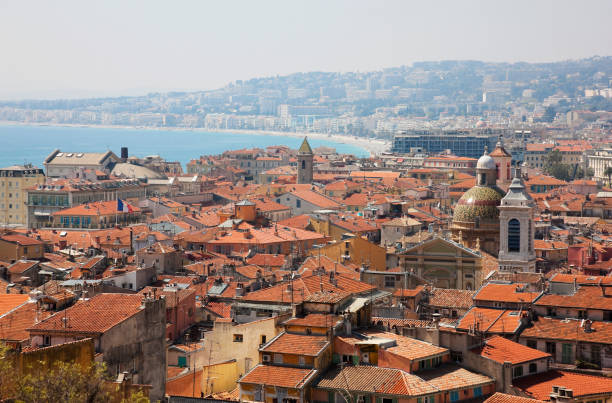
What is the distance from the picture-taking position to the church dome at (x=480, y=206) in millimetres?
41000

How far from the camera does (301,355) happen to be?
19.8m

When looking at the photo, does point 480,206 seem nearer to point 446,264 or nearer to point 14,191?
point 446,264

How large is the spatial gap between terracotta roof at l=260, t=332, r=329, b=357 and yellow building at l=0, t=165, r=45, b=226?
5808cm

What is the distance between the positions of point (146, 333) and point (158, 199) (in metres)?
52.4

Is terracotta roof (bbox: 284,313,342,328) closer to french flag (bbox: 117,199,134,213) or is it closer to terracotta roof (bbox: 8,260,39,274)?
terracotta roof (bbox: 8,260,39,274)

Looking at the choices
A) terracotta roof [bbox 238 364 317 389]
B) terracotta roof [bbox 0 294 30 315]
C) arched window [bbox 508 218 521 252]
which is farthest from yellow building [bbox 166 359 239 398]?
arched window [bbox 508 218 521 252]

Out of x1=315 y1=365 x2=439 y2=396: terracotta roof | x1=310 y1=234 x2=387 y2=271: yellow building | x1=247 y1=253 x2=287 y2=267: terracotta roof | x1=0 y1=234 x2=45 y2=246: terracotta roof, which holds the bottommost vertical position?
Result: x1=247 y1=253 x2=287 y2=267: terracotta roof

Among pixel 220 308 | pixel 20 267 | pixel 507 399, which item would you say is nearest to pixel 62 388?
pixel 507 399

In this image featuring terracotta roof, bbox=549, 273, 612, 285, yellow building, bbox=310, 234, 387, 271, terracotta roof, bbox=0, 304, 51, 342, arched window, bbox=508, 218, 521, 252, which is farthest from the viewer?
yellow building, bbox=310, 234, 387, 271

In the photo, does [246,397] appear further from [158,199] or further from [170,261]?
[158,199]

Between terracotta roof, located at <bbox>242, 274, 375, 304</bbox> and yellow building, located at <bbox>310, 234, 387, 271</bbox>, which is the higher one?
terracotta roof, located at <bbox>242, 274, 375, 304</bbox>

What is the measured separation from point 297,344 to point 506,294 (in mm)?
8952

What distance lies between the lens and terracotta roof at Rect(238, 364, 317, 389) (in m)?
19.1

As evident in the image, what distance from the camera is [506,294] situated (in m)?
27.8
